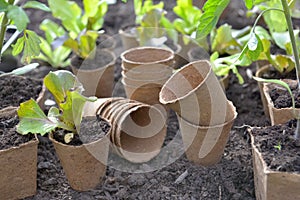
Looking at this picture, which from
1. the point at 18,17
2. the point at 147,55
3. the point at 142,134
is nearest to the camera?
the point at 18,17

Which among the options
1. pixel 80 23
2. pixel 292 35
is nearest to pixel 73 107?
pixel 292 35

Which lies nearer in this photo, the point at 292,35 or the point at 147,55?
the point at 292,35

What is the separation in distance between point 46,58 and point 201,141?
1.11m

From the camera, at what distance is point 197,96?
63.1 inches

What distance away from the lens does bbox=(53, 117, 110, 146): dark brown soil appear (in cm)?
162

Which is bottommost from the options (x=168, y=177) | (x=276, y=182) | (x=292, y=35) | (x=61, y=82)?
(x=168, y=177)

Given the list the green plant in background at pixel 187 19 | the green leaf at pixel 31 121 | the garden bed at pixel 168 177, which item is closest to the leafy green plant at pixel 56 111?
the green leaf at pixel 31 121

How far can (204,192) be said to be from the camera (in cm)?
166

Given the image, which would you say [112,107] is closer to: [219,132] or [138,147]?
[138,147]

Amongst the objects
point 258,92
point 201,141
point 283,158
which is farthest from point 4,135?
point 258,92

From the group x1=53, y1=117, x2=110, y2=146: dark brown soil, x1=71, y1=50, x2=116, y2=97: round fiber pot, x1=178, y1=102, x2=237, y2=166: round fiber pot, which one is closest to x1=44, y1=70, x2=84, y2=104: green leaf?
x1=53, y1=117, x2=110, y2=146: dark brown soil

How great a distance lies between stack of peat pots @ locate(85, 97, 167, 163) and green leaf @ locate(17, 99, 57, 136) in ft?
0.90

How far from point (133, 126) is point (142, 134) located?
1.9 inches

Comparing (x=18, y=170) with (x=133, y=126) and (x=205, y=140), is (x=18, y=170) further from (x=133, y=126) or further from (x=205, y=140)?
(x=205, y=140)
